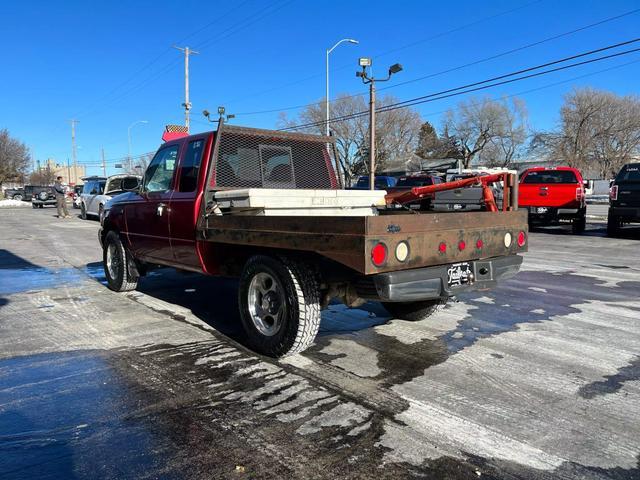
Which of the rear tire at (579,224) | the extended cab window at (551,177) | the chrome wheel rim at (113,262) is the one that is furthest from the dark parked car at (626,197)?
the chrome wheel rim at (113,262)

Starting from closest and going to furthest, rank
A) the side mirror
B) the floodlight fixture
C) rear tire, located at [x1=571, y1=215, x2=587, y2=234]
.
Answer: the side mirror → rear tire, located at [x1=571, y1=215, x2=587, y2=234] → the floodlight fixture

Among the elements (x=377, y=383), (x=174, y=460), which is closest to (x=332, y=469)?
(x=174, y=460)

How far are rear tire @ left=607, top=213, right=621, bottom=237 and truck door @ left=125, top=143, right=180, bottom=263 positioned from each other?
42.2 feet

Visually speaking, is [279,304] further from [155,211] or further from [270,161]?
[155,211]

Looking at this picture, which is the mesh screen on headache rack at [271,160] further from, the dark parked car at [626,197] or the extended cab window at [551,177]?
the extended cab window at [551,177]

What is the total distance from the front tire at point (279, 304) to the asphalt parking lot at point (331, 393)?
0.20 metres

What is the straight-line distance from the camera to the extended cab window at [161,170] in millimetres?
5707

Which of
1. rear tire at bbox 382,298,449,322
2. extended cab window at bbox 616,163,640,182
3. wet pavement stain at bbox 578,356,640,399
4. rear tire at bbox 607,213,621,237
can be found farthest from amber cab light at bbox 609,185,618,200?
wet pavement stain at bbox 578,356,640,399

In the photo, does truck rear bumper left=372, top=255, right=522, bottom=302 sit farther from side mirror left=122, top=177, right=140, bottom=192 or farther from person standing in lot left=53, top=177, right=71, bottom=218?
person standing in lot left=53, top=177, right=71, bottom=218

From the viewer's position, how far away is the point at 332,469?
8.61 ft

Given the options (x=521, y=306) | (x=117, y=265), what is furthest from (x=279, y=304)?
(x=117, y=265)

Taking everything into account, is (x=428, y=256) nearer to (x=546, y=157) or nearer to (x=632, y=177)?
(x=632, y=177)

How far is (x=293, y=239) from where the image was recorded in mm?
3799

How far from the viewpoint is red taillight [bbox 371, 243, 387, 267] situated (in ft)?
11.1
